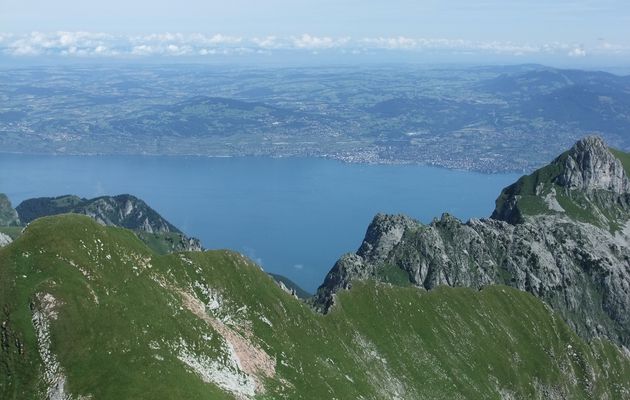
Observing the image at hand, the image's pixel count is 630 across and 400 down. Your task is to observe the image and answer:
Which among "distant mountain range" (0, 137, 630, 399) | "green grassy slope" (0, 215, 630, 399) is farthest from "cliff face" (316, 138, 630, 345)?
"green grassy slope" (0, 215, 630, 399)

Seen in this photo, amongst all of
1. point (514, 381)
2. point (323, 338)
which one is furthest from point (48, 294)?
point (514, 381)

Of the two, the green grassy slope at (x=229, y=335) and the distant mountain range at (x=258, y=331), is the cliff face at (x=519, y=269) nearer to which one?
the distant mountain range at (x=258, y=331)

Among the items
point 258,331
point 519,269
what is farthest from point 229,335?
point 519,269

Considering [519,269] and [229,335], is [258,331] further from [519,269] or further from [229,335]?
[519,269]

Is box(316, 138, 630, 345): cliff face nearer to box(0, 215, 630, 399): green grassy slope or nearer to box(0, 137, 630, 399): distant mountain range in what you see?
box(0, 137, 630, 399): distant mountain range

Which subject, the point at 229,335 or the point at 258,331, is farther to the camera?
the point at 258,331

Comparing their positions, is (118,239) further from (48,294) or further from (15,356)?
(15,356)
